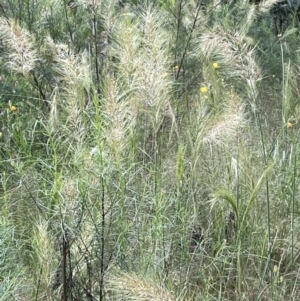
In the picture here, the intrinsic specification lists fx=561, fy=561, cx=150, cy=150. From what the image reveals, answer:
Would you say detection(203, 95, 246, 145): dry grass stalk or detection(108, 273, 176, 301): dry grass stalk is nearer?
detection(108, 273, 176, 301): dry grass stalk

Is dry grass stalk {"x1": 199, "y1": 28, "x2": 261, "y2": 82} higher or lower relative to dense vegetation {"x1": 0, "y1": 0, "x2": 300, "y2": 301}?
higher

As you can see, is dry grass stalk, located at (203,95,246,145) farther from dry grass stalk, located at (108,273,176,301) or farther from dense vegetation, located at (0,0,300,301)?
dry grass stalk, located at (108,273,176,301)

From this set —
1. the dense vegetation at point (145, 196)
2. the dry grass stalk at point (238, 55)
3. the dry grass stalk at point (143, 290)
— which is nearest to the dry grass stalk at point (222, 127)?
the dense vegetation at point (145, 196)

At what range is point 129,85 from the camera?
6.15 feet

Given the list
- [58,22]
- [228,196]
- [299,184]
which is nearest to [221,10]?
[58,22]

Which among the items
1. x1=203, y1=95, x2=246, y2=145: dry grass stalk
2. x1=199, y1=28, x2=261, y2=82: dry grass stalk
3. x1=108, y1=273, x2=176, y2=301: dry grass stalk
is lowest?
x1=108, y1=273, x2=176, y2=301: dry grass stalk

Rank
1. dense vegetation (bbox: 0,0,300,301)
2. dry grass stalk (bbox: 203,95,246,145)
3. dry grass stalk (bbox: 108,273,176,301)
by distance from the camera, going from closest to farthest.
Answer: dry grass stalk (bbox: 108,273,176,301), dense vegetation (bbox: 0,0,300,301), dry grass stalk (bbox: 203,95,246,145)

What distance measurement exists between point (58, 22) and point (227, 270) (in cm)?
174

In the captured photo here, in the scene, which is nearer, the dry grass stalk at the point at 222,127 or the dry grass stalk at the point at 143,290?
the dry grass stalk at the point at 143,290

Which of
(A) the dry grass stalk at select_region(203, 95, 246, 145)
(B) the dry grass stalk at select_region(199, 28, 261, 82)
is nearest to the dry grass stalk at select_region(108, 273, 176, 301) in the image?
(A) the dry grass stalk at select_region(203, 95, 246, 145)

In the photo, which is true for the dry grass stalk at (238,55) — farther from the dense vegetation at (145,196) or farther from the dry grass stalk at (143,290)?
the dry grass stalk at (143,290)

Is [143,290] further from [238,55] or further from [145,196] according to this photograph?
[238,55]

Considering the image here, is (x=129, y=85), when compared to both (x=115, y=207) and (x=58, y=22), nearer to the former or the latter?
(x=115, y=207)

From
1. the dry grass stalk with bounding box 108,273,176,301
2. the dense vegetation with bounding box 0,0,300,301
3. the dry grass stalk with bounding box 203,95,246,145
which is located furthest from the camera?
the dry grass stalk with bounding box 203,95,246,145
